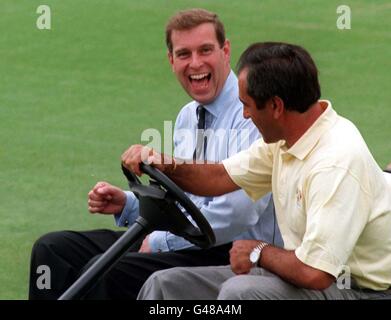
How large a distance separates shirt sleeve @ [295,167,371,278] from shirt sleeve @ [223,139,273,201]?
0.56 meters

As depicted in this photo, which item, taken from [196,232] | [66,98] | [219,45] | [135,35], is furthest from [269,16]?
[196,232]

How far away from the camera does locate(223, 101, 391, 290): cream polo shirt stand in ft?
12.7

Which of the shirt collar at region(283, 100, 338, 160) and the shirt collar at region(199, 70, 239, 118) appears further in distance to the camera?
the shirt collar at region(199, 70, 239, 118)

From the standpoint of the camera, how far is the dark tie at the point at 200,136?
5145mm

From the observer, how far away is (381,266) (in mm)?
4109

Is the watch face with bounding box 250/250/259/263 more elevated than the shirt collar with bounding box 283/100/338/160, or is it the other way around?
the shirt collar with bounding box 283/100/338/160

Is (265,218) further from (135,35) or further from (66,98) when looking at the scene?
(135,35)

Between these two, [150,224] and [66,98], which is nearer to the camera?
[150,224]

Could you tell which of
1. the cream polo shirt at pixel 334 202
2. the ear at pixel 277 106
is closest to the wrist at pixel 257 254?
the cream polo shirt at pixel 334 202

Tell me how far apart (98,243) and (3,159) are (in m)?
3.38

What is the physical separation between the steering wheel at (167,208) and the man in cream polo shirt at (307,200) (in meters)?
0.13

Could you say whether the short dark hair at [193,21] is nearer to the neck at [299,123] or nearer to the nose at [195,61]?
the nose at [195,61]

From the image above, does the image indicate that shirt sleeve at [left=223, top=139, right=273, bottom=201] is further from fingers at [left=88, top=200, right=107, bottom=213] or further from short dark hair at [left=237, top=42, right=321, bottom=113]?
fingers at [left=88, top=200, right=107, bottom=213]

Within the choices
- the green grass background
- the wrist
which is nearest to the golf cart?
the wrist
